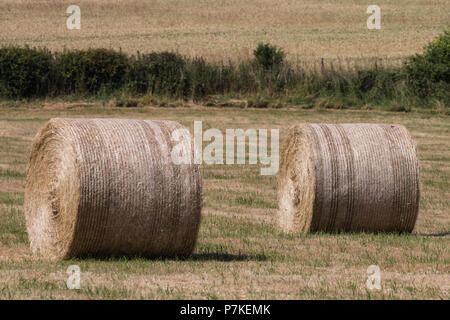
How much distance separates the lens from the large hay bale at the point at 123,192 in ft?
31.5

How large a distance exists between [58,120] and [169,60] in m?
27.6

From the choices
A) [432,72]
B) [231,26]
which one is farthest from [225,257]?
[231,26]

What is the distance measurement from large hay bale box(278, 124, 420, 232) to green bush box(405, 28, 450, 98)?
23.3 metres

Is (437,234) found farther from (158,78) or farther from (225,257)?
(158,78)

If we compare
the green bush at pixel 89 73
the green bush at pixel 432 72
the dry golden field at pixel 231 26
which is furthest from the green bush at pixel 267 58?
the dry golden field at pixel 231 26

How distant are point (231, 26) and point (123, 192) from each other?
57515 millimetres

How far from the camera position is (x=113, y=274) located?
352 inches

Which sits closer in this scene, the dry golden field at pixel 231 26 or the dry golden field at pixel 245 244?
the dry golden field at pixel 245 244

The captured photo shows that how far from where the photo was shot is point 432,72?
115 feet

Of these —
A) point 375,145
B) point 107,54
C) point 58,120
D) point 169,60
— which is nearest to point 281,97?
point 169,60

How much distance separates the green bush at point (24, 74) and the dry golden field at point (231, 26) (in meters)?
13.4

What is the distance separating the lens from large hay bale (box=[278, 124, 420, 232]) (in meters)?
12.2

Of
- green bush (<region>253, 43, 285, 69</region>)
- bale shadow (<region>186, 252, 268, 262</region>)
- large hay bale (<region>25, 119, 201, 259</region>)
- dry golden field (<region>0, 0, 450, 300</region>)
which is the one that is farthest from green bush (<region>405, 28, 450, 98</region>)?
large hay bale (<region>25, 119, 201, 259</region>)

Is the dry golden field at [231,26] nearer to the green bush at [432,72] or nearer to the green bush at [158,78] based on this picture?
the green bush at [158,78]
